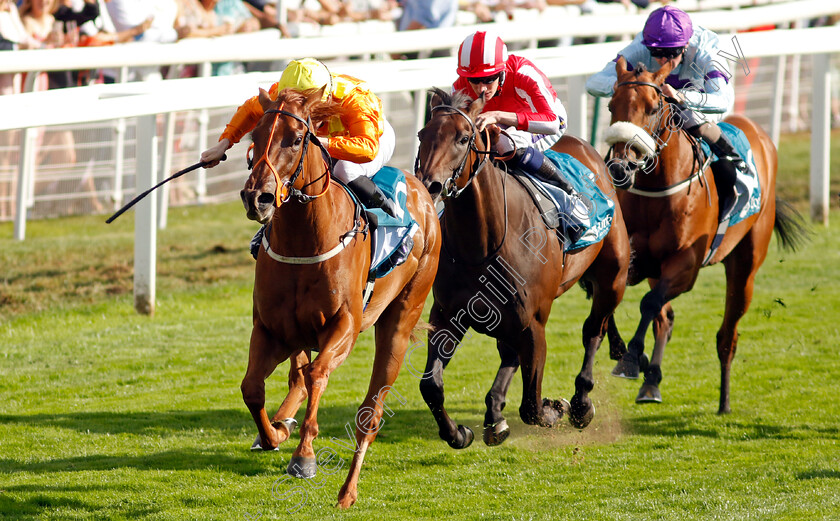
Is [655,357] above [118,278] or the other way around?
above

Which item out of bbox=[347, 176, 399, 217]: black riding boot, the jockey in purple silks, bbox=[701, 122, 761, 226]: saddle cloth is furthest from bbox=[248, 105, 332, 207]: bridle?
bbox=[701, 122, 761, 226]: saddle cloth

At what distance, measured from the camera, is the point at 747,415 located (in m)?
6.13

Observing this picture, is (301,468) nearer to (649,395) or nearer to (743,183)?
(649,395)

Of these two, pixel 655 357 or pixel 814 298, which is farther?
pixel 814 298

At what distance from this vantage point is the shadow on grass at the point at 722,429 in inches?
225

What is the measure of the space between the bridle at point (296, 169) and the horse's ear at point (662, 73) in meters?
2.21

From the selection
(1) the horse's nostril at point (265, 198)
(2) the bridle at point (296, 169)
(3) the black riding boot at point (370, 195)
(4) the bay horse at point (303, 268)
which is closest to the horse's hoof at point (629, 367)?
(3) the black riding boot at point (370, 195)

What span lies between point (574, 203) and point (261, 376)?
200 cm

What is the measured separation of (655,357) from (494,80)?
209 cm

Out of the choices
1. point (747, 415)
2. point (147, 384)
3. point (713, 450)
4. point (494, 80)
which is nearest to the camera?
point (494, 80)

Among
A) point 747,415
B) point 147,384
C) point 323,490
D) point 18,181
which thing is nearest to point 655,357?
point 747,415

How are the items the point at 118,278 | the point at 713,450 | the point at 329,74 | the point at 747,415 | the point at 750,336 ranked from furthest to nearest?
the point at 118,278 → the point at 750,336 → the point at 747,415 → the point at 713,450 → the point at 329,74

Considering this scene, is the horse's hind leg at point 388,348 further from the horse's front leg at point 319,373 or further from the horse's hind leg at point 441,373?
the horse's front leg at point 319,373

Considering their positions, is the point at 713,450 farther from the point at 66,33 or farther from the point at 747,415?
the point at 66,33
